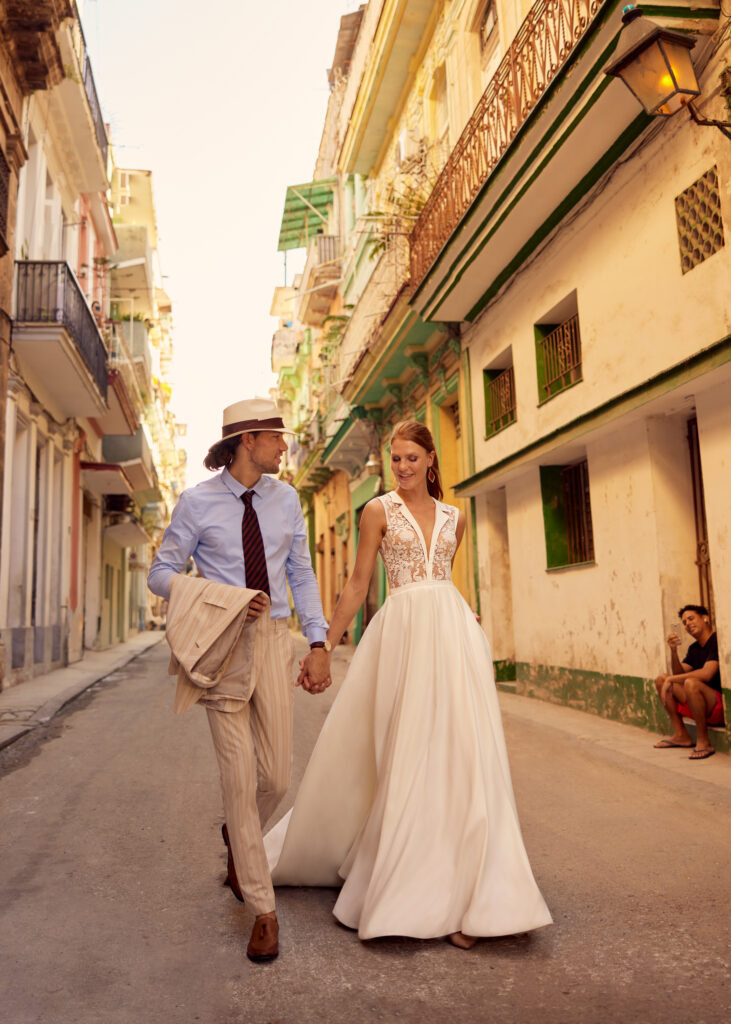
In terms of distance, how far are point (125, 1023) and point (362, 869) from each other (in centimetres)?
109

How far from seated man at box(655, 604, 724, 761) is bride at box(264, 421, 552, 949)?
12.4ft

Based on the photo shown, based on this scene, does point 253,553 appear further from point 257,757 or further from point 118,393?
point 118,393

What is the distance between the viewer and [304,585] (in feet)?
12.4

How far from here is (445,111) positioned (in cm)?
1551

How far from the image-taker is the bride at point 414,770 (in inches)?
127

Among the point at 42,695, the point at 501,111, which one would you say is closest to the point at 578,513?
the point at 501,111

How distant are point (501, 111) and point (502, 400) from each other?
3.82 m

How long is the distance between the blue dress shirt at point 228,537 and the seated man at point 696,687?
4188 mm

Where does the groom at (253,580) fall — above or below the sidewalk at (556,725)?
above

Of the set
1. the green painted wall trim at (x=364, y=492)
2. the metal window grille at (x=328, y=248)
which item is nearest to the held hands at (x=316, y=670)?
the green painted wall trim at (x=364, y=492)

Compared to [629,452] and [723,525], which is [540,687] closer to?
[629,452]

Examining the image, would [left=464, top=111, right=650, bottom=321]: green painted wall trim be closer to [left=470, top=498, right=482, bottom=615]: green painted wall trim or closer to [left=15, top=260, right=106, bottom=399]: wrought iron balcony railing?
[left=470, top=498, right=482, bottom=615]: green painted wall trim

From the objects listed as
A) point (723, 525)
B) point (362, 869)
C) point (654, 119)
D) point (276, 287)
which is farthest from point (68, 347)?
point (276, 287)

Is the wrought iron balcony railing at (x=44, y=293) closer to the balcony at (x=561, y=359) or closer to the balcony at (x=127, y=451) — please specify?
the balcony at (x=561, y=359)
